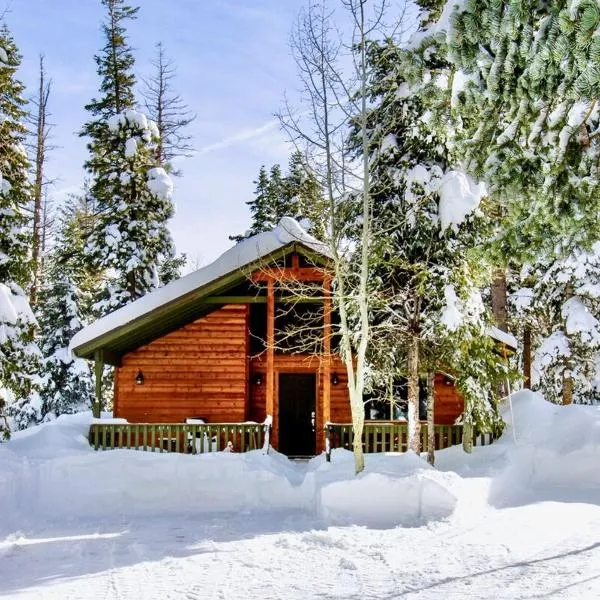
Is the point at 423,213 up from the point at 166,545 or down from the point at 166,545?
up

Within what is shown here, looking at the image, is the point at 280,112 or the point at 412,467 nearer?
the point at 412,467

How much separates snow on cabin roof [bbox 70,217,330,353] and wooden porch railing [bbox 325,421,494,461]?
4.19 metres

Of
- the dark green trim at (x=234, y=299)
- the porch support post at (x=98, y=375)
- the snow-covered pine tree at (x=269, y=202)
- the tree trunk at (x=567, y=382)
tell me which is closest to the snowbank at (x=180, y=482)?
the porch support post at (x=98, y=375)

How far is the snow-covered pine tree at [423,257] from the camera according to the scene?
12516mm

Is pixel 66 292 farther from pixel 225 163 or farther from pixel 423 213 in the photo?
pixel 423 213

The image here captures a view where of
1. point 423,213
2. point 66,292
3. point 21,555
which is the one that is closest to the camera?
point 21,555

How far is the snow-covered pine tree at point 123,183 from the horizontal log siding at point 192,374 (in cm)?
544

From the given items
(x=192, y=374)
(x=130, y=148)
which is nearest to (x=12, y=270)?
(x=192, y=374)

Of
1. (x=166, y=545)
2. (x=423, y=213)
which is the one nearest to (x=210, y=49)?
(x=423, y=213)

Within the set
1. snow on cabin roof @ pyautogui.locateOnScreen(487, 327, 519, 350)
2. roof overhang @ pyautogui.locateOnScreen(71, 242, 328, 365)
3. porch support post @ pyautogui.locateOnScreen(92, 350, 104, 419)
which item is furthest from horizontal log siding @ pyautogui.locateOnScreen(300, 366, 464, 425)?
porch support post @ pyautogui.locateOnScreen(92, 350, 104, 419)

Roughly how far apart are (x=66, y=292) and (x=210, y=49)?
19.4 meters

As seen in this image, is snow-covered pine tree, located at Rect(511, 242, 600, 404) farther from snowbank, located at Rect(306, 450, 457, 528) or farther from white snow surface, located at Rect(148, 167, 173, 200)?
white snow surface, located at Rect(148, 167, 173, 200)

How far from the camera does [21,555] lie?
8070 mm

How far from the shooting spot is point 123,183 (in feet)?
67.7
